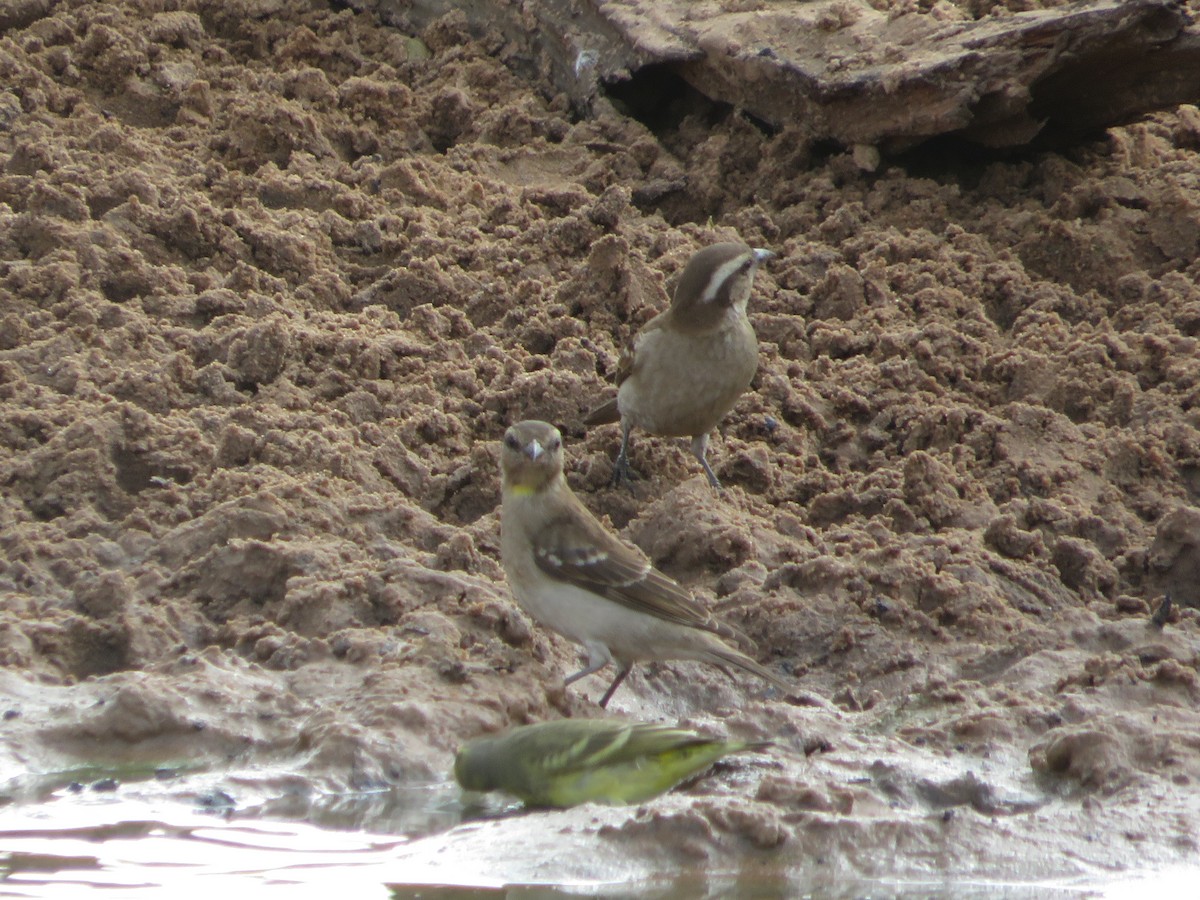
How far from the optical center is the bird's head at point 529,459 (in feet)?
20.0

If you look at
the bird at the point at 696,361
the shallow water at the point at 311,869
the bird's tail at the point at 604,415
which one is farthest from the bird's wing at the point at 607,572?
the bird's tail at the point at 604,415

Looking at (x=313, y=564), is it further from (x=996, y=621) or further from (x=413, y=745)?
(x=996, y=621)

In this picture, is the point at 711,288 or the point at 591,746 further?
the point at 711,288

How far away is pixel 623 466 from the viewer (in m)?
7.51

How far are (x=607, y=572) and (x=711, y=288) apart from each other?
1931mm

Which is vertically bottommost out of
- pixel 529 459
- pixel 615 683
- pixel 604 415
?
pixel 615 683

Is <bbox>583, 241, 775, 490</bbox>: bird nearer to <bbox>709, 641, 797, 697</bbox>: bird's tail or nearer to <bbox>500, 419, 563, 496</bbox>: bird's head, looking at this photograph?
<bbox>500, 419, 563, 496</bbox>: bird's head

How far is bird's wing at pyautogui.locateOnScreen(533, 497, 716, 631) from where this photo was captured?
5.76 m

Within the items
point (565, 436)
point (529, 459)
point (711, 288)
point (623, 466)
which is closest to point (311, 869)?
point (529, 459)

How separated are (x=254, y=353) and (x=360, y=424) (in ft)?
1.99

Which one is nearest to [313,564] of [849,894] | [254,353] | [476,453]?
[476,453]

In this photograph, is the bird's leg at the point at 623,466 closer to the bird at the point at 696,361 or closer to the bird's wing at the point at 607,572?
the bird at the point at 696,361

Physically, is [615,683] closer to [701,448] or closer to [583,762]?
[583,762]

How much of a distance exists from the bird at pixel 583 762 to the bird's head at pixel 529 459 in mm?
1252
